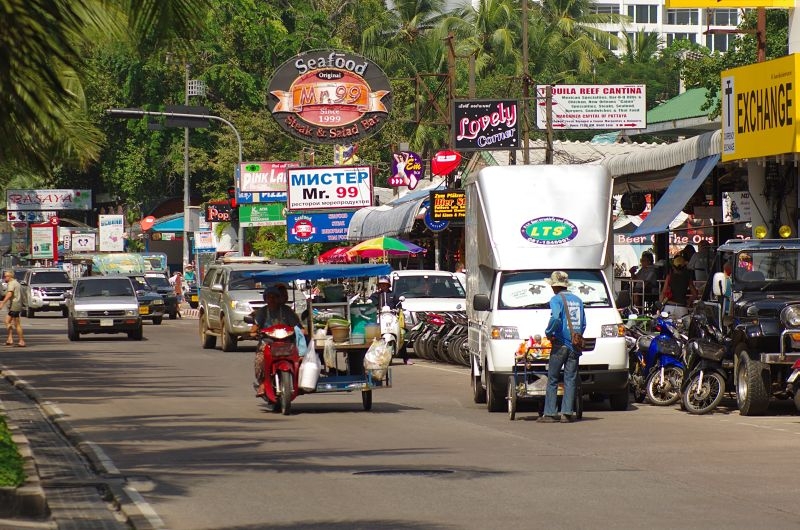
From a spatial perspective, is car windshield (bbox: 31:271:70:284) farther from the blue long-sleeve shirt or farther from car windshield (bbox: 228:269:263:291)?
the blue long-sleeve shirt

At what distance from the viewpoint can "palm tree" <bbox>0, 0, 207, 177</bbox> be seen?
7734 mm

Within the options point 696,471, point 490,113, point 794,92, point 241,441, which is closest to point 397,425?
point 241,441

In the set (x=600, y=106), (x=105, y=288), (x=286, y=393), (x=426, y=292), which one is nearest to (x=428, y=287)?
(x=426, y=292)

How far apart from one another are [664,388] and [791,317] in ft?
9.86

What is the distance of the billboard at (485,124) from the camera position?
39350 mm

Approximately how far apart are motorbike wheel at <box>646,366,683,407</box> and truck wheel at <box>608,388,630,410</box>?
0.63 meters

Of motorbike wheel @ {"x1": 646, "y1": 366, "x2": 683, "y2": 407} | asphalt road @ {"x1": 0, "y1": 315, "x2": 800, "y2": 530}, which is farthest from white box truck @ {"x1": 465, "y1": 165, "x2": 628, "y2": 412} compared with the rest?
asphalt road @ {"x1": 0, "y1": 315, "x2": 800, "y2": 530}

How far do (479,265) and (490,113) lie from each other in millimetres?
17305

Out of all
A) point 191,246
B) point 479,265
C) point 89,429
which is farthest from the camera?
point 191,246

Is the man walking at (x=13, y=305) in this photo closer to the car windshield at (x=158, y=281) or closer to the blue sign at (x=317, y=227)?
the blue sign at (x=317, y=227)

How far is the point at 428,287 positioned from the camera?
115 ft

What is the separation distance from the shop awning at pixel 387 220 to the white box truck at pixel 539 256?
18.7m

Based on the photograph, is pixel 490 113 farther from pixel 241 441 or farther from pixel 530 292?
pixel 241 441

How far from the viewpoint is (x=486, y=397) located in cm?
2162
